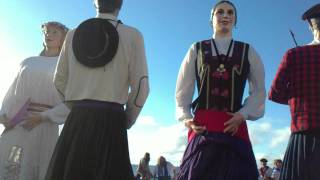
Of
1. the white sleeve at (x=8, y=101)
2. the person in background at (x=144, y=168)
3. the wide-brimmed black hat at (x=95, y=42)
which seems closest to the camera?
the wide-brimmed black hat at (x=95, y=42)

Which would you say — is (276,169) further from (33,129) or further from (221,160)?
(221,160)

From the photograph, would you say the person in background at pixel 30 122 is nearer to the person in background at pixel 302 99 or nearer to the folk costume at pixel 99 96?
the folk costume at pixel 99 96

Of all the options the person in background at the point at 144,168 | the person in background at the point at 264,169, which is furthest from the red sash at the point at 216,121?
the person in background at the point at 264,169

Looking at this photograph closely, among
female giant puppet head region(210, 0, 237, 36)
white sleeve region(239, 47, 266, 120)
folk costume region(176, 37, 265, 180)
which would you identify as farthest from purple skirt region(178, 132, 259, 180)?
female giant puppet head region(210, 0, 237, 36)

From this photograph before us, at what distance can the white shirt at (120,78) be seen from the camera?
3531 mm

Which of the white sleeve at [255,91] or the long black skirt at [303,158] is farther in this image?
the long black skirt at [303,158]

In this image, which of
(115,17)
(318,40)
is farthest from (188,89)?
(318,40)

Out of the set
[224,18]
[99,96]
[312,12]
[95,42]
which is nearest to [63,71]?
[95,42]

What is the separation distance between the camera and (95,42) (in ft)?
12.1

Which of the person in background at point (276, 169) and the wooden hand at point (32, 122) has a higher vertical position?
the wooden hand at point (32, 122)

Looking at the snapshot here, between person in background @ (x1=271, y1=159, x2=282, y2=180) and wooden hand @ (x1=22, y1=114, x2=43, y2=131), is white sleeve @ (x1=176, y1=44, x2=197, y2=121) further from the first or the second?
person in background @ (x1=271, y1=159, x2=282, y2=180)

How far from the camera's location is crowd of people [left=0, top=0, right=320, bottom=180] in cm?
348

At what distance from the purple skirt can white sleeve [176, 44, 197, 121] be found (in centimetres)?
33

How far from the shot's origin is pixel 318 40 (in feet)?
14.7
